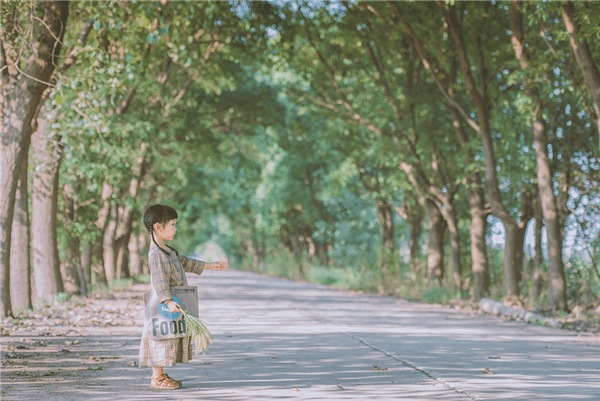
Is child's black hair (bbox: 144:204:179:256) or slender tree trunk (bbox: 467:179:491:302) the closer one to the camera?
child's black hair (bbox: 144:204:179:256)

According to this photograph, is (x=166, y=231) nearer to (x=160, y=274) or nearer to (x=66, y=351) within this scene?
(x=160, y=274)

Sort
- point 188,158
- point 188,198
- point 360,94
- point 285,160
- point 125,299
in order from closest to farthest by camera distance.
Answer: point 125,299, point 360,94, point 188,158, point 285,160, point 188,198

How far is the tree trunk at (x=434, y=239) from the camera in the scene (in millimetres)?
20875

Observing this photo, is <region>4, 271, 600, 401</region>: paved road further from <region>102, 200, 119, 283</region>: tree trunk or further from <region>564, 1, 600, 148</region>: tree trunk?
<region>102, 200, 119, 283</region>: tree trunk

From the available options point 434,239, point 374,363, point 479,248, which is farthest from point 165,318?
point 434,239

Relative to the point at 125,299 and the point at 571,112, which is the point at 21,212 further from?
the point at 571,112

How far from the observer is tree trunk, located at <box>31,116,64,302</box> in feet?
44.1

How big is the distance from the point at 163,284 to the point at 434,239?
54.2ft

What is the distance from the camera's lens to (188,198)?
39062 mm

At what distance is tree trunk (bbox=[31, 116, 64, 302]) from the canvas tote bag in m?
8.69

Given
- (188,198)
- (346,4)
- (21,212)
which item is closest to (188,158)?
(188,198)

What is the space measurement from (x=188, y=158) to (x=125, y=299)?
1395 centimetres

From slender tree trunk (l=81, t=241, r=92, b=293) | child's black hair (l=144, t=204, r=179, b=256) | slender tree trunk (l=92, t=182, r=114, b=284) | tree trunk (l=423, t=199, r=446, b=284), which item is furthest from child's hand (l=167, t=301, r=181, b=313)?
tree trunk (l=423, t=199, r=446, b=284)

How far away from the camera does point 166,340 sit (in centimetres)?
559
